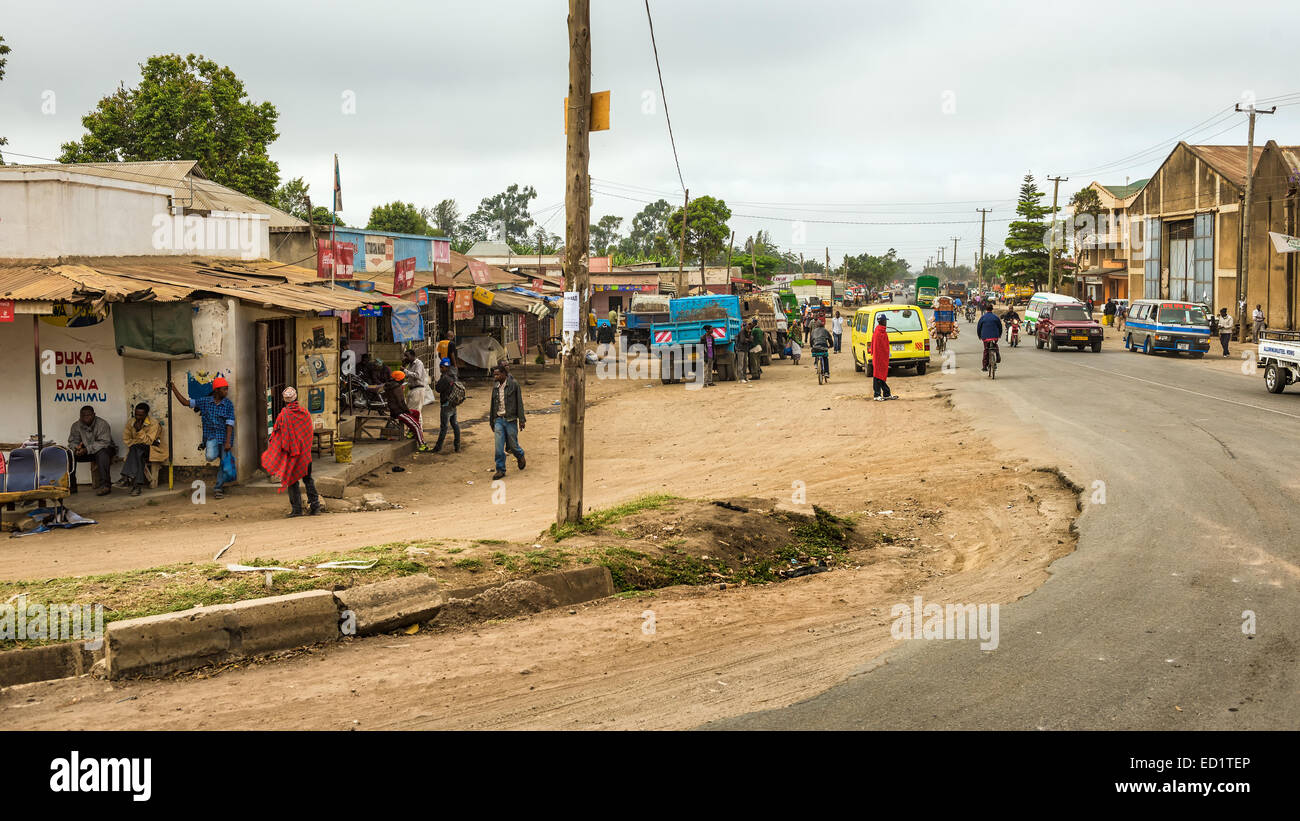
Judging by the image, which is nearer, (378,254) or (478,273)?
(378,254)

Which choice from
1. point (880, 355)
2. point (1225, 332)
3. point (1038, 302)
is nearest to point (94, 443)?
point (880, 355)

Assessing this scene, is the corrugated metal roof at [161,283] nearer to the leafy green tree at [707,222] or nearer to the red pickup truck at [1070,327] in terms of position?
the red pickup truck at [1070,327]

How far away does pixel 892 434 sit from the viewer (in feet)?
60.4

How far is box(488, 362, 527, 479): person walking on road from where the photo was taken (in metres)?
16.5

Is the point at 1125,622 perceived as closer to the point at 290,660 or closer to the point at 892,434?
the point at 290,660

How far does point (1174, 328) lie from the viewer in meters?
35.3

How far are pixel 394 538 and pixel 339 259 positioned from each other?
11505 mm

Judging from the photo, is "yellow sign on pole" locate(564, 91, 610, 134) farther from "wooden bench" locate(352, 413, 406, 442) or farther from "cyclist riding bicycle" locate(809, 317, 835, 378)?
"cyclist riding bicycle" locate(809, 317, 835, 378)

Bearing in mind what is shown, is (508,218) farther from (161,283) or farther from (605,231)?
(161,283)

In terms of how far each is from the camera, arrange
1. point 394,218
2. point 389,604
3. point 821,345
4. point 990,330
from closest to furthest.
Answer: point 389,604 → point 990,330 → point 821,345 → point 394,218

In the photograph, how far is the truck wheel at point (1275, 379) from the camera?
2164 centimetres

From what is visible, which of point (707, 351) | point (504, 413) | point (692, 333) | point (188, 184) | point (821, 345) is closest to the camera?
point (504, 413)

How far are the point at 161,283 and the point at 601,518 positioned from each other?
23.9 feet
